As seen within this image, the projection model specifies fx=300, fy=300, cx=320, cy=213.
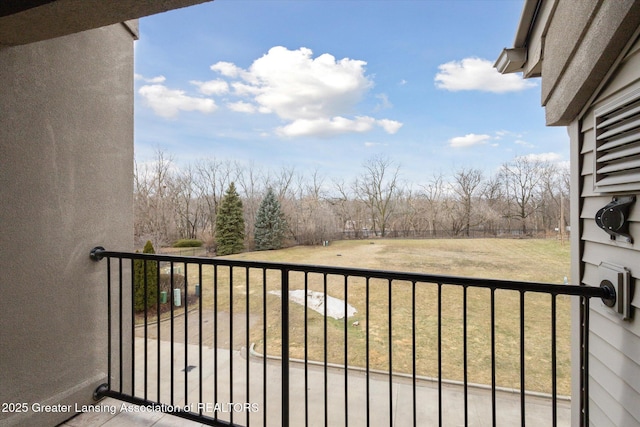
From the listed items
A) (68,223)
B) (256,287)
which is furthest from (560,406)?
(256,287)

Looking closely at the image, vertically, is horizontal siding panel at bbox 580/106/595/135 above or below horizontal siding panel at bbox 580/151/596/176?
above

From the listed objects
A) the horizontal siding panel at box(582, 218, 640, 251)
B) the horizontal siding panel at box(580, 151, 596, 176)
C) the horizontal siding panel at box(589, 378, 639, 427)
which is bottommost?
the horizontal siding panel at box(589, 378, 639, 427)

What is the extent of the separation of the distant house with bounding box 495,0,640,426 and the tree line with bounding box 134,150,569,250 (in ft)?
14.3

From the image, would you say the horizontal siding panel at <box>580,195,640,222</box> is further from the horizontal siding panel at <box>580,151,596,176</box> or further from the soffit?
the soffit

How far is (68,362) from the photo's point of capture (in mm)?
1511

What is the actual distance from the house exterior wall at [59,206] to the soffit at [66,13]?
0.33 meters

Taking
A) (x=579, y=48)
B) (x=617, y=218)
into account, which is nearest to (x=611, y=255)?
(x=617, y=218)

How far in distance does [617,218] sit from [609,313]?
36 cm

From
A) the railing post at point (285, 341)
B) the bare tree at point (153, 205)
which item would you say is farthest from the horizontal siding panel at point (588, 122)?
the bare tree at point (153, 205)

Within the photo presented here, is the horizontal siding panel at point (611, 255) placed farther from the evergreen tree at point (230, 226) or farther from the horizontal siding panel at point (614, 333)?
the evergreen tree at point (230, 226)

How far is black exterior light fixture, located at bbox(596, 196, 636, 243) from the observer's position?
3.25 ft

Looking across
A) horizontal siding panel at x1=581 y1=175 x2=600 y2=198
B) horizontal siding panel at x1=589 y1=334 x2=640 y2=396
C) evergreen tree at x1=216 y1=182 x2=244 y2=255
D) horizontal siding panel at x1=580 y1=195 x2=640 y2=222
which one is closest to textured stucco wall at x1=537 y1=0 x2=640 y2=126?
horizontal siding panel at x1=581 y1=175 x2=600 y2=198

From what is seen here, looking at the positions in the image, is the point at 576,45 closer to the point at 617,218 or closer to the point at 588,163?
the point at 588,163

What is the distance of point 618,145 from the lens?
1.03m
